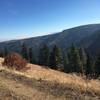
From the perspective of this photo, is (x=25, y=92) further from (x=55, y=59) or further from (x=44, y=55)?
(x=44, y=55)

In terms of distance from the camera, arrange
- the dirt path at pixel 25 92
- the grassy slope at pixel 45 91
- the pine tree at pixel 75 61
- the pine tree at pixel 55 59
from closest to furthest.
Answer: the dirt path at pixel 25 92, the grassy slope at pixel 45 91, the pine tree at pixel 75 61, the pine tree at pixel 55 59

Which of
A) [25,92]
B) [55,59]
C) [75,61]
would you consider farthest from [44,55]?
[25,92]

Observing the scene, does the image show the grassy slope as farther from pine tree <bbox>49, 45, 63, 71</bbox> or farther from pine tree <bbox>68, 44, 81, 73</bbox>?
pine tree <bbox>49, 45, 63, 71</bbox>

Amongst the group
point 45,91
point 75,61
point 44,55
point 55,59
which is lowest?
point 75,61

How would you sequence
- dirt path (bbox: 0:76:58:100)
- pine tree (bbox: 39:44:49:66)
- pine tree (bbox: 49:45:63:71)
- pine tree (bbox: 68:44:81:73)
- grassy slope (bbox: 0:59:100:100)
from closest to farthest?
dirt path (bbox: 0:76:58:100), grassy slope (bbox: 0:59:100:100), pine tree (bbox: 68:44:81:73), pine tree (bbox: 49:45:63:71), pine tree (bbox: 39:44:49:66)

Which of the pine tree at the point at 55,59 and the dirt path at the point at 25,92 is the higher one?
the dirt path at the point at 25,92

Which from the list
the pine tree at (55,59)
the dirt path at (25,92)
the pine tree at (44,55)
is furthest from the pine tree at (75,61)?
the dirt path at (25,92)

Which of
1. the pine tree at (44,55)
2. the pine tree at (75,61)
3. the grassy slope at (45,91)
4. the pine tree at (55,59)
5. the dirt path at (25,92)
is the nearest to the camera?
the dirt path at (25,92)

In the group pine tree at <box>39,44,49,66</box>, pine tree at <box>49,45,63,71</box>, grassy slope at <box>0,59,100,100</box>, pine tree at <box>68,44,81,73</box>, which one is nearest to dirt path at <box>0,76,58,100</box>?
grassy slope at <box>0,59,100,100</box>

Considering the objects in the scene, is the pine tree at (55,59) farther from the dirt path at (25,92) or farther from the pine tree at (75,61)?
the dirt path at (25,92)

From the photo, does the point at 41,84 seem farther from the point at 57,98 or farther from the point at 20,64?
the point at 20,64

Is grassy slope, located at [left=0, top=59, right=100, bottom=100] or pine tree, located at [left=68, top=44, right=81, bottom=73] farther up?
grassy slope, located at [left=0, top=59, right=100, bottom=100]

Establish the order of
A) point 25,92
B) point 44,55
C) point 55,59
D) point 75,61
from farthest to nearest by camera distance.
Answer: point 44,55
point 55,59
point 75,61
point 25,92

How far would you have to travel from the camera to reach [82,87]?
398 inches
